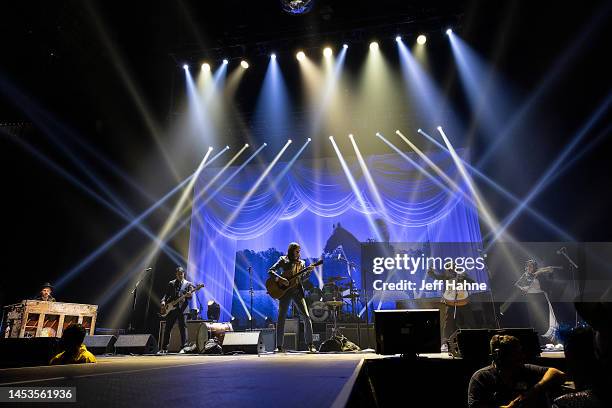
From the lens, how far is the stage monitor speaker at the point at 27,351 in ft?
9.66

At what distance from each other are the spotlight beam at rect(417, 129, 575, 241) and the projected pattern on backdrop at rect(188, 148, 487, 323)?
1.24 feet

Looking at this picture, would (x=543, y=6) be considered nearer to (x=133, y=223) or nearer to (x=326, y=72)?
(x=326, y=72)

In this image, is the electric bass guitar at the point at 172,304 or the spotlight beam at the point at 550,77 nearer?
the spotlight beam at the point at 550,77

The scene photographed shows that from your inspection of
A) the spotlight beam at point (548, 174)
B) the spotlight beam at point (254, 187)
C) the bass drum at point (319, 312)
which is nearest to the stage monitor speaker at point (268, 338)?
the bass drum at point (319, 312)

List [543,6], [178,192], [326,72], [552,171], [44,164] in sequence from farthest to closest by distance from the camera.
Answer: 1. [178,192]
2. [326,72]
3. [552,171]
4. [44,164]
5. [543,6]

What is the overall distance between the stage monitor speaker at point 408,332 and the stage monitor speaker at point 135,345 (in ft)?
14.3

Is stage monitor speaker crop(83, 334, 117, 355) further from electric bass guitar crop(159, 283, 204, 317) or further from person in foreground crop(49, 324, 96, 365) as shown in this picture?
person in foreground crop(49, 324, 96, 365)

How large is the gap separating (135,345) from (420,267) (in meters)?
6.61

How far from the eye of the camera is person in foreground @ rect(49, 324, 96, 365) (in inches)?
135

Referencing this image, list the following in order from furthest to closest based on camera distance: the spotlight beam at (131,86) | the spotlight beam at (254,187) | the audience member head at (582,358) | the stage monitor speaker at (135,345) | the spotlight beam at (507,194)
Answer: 1. the spotlight beam at (254,187)
2. the spotlight beam at (507,194)
3. the spotlight beam at (131,86)
4. the stage monitor speaker at (135,345)
5. the audience member head at (582,358)

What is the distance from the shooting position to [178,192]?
420 inches

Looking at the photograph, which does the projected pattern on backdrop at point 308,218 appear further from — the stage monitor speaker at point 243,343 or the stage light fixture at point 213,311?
the stage monitor speaker at point 243,343

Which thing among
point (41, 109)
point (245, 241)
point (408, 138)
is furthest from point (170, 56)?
point (408, 138)

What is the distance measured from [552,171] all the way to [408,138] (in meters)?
3.60
